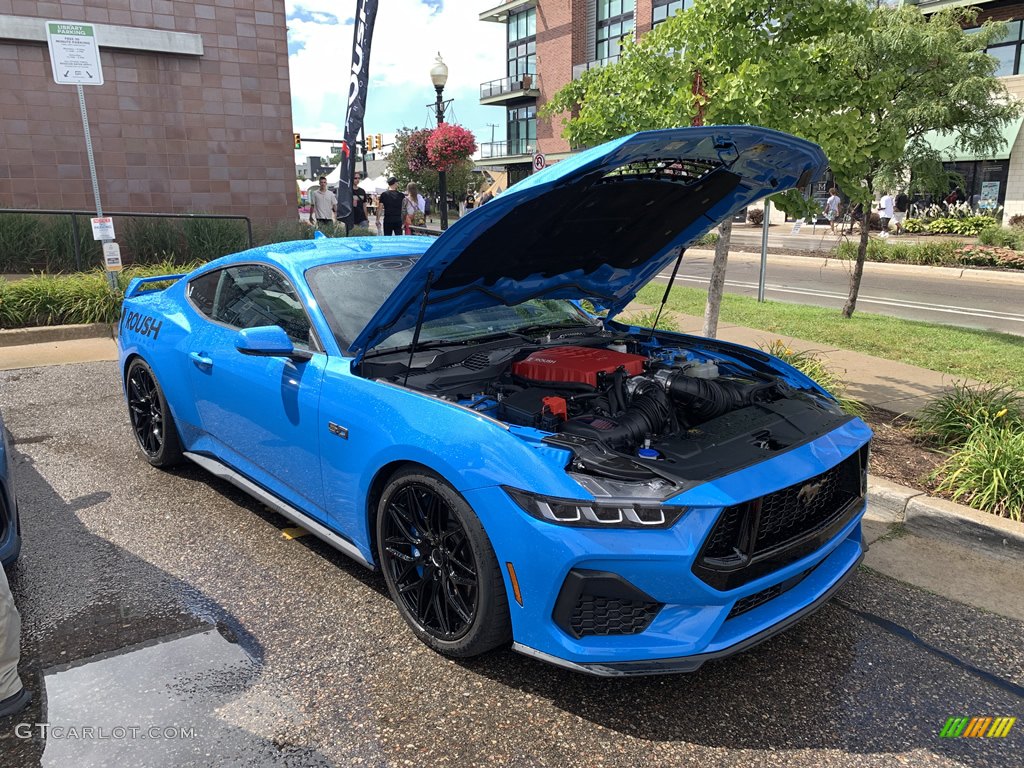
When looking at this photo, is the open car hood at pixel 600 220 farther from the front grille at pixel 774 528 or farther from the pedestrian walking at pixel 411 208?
the pedestrian walking at pixel 411 208

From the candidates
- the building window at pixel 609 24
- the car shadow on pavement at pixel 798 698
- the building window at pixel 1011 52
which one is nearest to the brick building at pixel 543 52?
the building window at pixel 609 24

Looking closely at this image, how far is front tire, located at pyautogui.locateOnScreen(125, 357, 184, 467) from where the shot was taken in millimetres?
4773

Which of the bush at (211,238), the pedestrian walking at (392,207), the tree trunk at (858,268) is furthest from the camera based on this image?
the pedestrian walking at (392,207)

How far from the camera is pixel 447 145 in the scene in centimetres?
1697

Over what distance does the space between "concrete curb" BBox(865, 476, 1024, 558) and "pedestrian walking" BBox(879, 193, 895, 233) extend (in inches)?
1040

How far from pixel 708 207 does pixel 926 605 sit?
7.14 feet

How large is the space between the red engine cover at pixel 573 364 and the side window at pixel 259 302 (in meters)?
1.05

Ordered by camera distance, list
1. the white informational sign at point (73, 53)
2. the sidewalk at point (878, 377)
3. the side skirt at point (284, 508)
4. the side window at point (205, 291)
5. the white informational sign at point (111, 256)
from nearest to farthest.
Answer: the side skirt at point (284, 508)
the side window at point (205, 291)
the sidewalk at point (878, 377)
the white informational sign at point (73, 53)
the white informational sign at point (111, 256)

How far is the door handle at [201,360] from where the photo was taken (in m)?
4.17

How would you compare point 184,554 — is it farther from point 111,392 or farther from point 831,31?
point 831,31

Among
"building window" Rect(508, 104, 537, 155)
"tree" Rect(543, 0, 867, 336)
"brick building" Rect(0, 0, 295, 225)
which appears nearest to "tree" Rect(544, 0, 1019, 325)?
"tree" Rect(543, 0, 867, 336)

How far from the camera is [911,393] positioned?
6621 mm

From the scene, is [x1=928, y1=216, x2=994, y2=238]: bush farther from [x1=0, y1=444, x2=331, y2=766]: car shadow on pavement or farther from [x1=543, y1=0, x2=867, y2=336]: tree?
[x1=0, y1=444, x2=331, y2=766]: car shadow on pavement

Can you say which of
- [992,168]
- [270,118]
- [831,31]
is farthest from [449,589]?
[992,168]
